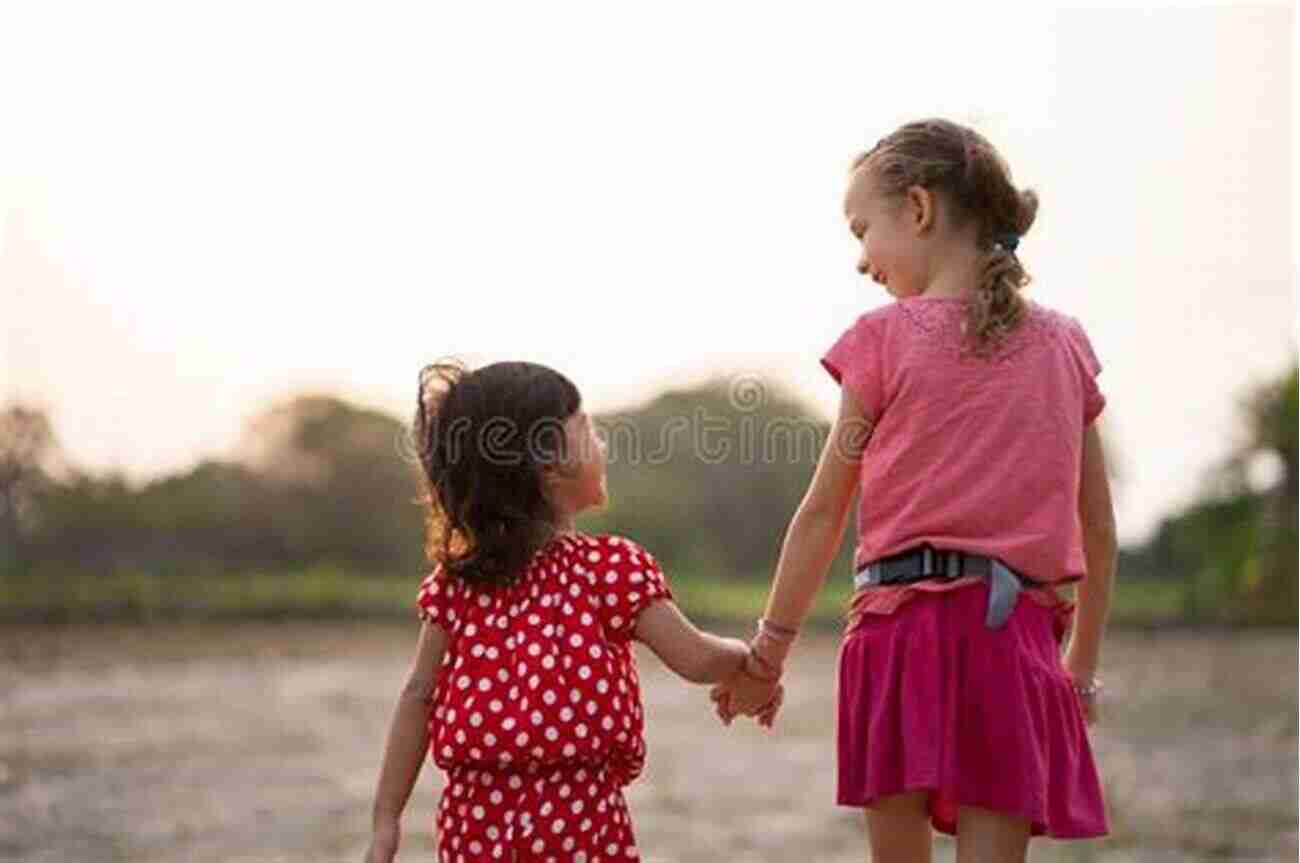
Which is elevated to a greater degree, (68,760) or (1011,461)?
(1011,461)

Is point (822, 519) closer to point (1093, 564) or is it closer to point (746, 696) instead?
point (746, 696)

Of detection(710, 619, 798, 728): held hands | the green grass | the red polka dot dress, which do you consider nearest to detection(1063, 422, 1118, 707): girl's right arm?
detection(710, 619, 798, 728): held hands

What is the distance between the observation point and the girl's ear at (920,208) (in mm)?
2424

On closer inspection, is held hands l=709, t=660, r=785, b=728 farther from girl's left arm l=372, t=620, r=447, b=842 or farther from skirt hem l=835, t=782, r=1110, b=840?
girl's left arm l=372, t=620, r=447, b=842

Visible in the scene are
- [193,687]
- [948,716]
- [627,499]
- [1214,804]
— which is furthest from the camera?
[193,687]

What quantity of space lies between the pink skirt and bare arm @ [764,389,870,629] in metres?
0.09

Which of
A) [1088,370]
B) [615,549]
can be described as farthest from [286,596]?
[1088,370]

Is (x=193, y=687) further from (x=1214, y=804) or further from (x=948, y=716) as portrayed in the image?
(x=948, y=716)

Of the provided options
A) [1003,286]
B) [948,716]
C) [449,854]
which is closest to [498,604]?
[449,854]

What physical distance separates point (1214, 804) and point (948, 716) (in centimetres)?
336

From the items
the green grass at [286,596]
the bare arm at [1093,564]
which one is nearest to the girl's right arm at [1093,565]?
the bare arm at [1093,564]

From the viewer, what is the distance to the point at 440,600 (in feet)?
7.80

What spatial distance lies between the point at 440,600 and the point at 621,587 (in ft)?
0.67

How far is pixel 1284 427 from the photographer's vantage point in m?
5.94
